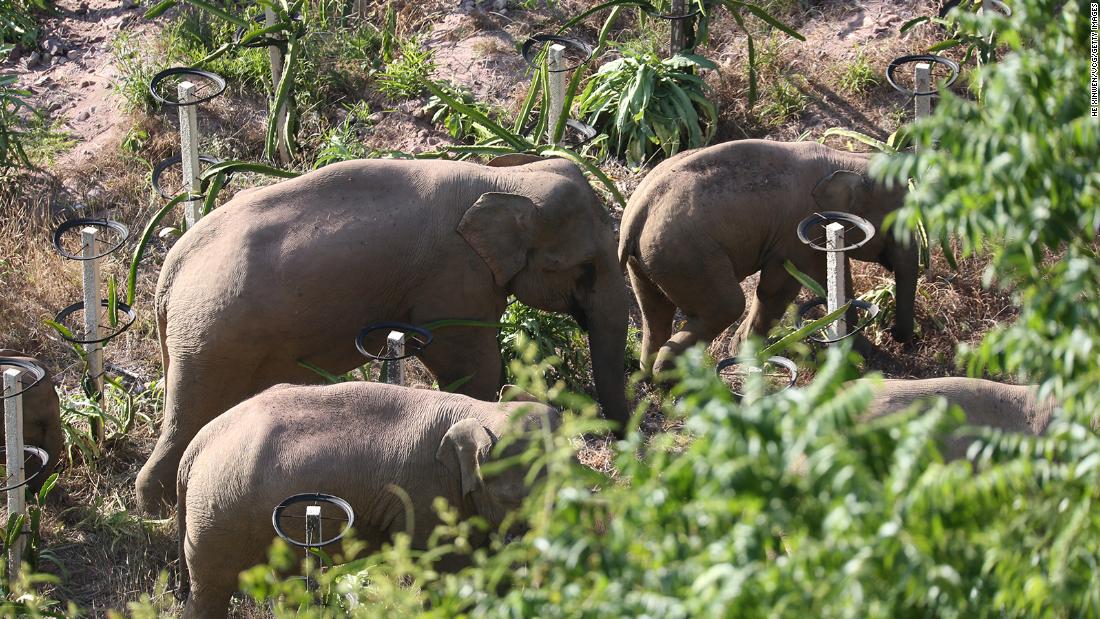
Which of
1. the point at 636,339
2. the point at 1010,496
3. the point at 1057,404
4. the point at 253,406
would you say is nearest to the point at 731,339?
the point at 636,339

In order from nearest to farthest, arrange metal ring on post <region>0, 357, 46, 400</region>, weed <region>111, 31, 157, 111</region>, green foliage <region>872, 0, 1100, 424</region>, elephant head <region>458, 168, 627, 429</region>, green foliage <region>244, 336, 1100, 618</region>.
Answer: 1. green foliage <region>244, 336, 1100, 618</region>
2. green foliage <region>872, 0, 1100, 424</region>
3. metal ring on post <region>0, 357, 46, 400</region>
4. elephant head <region>458, 168, 627, 429</region>
5. weed <region>111, 31, 157, 111</region>

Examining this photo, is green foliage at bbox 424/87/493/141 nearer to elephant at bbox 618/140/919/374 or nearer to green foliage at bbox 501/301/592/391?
green foliage at bbox 501/301/592/391

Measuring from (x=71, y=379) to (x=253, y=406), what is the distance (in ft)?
10.7

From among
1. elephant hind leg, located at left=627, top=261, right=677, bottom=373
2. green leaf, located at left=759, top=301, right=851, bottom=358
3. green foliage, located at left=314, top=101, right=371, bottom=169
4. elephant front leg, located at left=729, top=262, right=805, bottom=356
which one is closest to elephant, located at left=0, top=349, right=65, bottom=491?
green foliage, located at left=314, top=101, right=371, bottom=169

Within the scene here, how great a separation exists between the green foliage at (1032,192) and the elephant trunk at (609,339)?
Answer: 4397 millimetres

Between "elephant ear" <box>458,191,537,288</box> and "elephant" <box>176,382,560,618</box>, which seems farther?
"elephant ear" <box>458,191,537,288</box>

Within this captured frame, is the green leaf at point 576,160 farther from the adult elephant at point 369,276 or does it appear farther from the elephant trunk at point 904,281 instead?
the elephant trunk at point 904,281

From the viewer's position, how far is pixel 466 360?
7.98 meters

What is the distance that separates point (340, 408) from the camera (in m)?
6.44

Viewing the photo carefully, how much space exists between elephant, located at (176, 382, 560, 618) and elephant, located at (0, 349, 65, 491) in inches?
Answer: 69.3

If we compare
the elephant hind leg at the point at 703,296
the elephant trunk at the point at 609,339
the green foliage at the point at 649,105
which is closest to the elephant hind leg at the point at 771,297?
the elephant hind leg at the point at 703,296

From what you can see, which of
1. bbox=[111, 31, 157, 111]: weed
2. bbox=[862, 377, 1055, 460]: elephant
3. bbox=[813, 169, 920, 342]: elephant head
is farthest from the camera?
bbox=[111, 31, 157, 111]: weed

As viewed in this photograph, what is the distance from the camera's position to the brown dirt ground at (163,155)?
7.99 meters

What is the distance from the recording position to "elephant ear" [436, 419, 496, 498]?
20.4 ft
